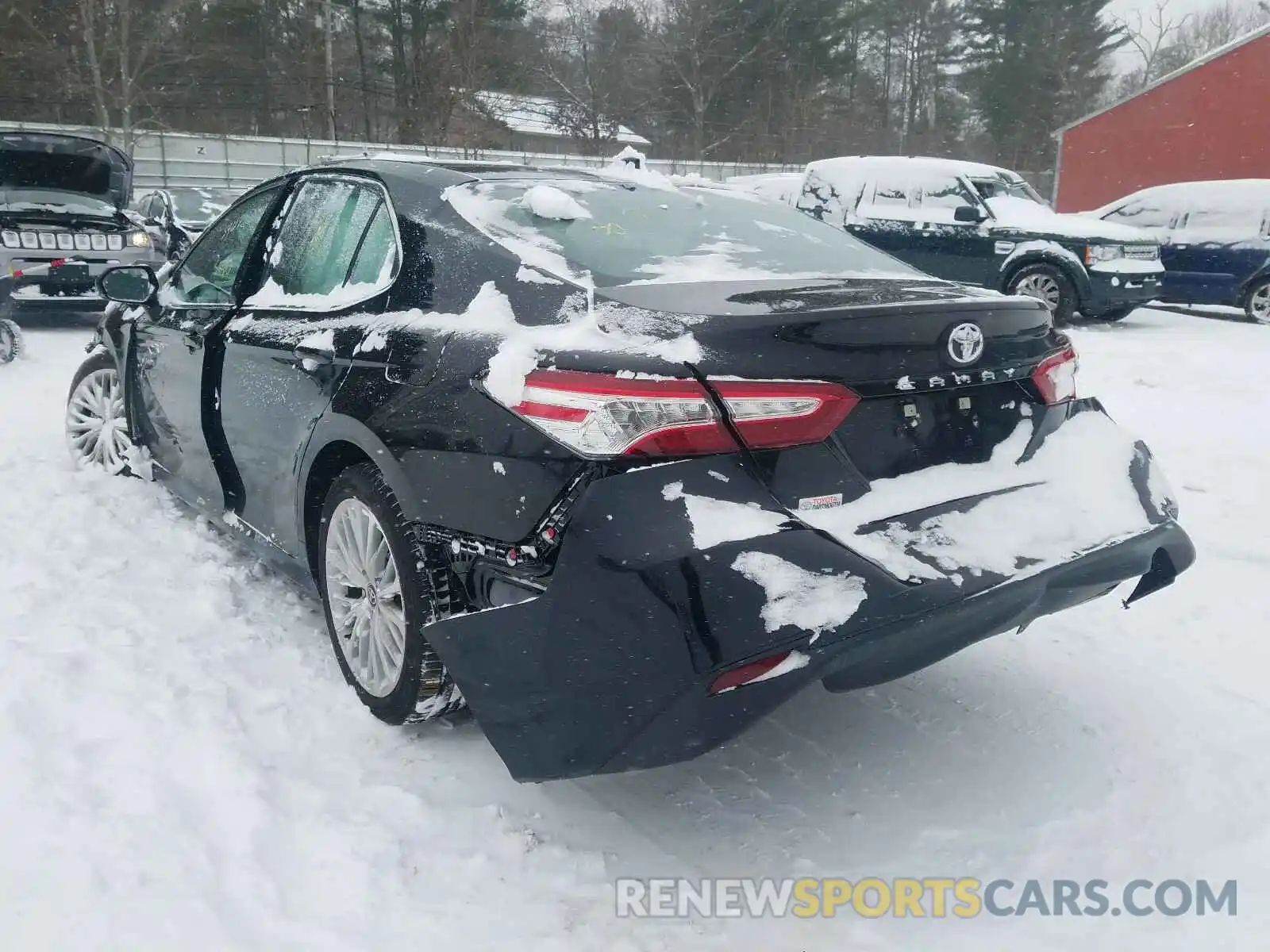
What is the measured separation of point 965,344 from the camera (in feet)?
7.67

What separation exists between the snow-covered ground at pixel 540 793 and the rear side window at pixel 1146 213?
10.2 meters

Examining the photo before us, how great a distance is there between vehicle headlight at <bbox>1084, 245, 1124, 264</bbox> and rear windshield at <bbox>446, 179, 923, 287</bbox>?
8.47 m

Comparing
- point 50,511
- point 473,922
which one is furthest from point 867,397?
point 50,511

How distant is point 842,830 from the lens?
241 centimetres

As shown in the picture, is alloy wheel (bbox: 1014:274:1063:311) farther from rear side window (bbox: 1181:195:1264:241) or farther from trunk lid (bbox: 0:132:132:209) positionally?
trunk lid (bbox: 0:132:132:209)

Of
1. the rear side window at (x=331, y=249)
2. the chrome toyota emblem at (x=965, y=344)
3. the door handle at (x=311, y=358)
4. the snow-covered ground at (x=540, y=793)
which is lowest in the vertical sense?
the snow-covered ground at (x=540, y=793)

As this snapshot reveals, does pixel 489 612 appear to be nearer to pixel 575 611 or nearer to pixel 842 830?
pixel 575 611

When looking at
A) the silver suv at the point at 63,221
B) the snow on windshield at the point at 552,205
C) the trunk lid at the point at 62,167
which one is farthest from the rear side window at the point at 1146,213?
the snow on windshield at the point at 552,205

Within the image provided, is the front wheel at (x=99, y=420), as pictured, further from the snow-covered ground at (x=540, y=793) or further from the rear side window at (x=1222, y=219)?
the rear side window at (x=1222, y=219)

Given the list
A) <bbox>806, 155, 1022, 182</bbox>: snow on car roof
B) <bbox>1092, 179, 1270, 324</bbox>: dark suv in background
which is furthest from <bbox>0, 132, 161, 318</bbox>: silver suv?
<bbox>1092, 179, 1270, 324</bbox>: dark suv in background

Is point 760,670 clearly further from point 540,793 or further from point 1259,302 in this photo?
point 1259,302

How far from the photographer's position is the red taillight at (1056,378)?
2.57m

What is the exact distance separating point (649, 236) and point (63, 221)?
836 cm

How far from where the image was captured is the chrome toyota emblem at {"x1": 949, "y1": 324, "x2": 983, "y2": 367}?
2.32 meters
